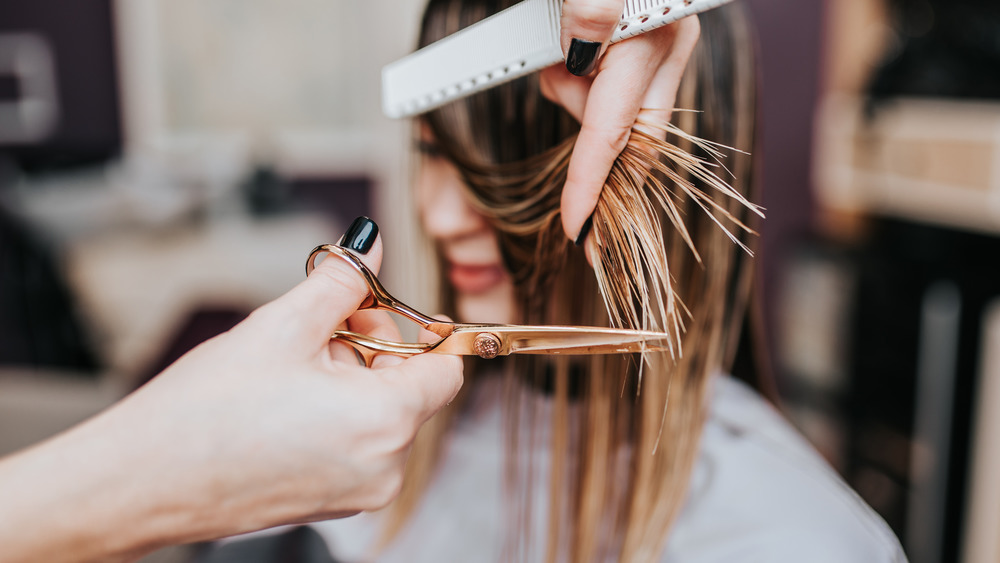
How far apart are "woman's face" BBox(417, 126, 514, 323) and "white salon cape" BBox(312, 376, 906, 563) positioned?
20 cm

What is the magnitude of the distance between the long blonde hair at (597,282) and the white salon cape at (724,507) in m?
0.04

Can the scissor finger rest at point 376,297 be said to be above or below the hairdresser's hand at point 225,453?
above

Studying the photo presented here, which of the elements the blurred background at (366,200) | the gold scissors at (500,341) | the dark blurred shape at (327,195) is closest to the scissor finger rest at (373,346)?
the gold scissors at (500,341)

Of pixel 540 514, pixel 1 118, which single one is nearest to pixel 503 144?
pixel 540 514

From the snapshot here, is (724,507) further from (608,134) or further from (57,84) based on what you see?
(57,84)

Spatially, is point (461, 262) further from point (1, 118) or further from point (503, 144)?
point (1, 118)

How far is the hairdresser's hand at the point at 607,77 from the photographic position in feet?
1.09

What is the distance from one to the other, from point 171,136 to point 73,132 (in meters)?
0.37

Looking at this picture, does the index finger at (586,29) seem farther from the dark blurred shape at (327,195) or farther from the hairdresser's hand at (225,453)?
the dark blurred shape at (327,195)

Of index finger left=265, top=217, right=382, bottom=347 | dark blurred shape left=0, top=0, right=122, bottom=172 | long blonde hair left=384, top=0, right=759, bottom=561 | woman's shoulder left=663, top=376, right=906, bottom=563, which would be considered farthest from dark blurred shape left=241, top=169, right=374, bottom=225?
index finger left=265, top=217, right=382, bottom=347

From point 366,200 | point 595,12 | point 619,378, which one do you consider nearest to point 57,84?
point 366,200

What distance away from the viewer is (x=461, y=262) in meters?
0.74

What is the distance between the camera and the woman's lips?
29.4 inches

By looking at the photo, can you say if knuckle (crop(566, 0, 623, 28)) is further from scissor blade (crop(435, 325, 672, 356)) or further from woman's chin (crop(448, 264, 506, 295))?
woman's chin (crop(448, 264, 506, 295))
